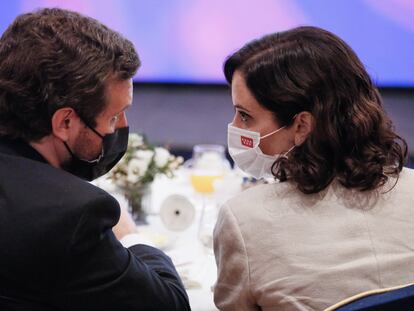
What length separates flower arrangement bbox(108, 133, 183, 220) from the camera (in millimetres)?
1973

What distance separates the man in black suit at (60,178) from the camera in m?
1.04

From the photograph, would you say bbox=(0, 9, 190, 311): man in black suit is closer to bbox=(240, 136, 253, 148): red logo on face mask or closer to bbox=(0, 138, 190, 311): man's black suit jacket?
bbox=(0, 138, 190, 311): man's black suit jacket

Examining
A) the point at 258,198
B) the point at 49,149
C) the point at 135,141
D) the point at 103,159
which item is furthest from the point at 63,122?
the point at 135,141

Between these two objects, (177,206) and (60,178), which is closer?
(60,178)

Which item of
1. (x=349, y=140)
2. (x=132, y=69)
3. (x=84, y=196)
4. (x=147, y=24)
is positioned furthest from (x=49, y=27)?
(x=147, y=24)

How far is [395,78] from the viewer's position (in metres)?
3.79

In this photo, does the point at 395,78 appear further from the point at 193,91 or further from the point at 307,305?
the point at 307,305

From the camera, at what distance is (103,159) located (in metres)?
1.35

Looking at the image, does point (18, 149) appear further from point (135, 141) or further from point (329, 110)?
point (135, 141)

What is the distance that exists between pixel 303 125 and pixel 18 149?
65 cm

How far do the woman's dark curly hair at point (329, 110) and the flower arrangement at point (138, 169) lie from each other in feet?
2.42

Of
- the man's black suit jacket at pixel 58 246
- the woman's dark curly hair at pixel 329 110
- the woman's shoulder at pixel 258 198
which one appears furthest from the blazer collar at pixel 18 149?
the woman's dark curly hair at pixel 329 110

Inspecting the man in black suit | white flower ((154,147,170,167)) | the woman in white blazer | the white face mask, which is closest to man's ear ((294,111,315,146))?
the woman in white blazer

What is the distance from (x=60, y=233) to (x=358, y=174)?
635 mm
